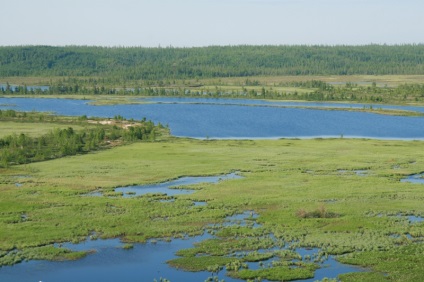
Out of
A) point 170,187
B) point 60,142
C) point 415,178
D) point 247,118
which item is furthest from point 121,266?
point 247,118

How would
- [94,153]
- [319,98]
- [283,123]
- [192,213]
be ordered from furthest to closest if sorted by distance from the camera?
[319,98]
[283,123]
[94,153]
[192,213]

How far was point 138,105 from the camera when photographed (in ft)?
566

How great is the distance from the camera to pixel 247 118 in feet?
458

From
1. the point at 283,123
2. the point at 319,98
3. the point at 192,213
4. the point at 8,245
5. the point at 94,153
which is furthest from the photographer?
the point at 319,98

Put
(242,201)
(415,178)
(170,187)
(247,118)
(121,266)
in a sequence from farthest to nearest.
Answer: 1. (247,118)
2. (415,178)
3. (170,187)
4. (242,201)
5. (121,266)

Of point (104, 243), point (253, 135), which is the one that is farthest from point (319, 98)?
point (104, 243)

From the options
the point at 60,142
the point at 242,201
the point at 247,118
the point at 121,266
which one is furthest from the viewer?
the point at 247,118

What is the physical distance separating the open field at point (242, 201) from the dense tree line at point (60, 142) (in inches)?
121

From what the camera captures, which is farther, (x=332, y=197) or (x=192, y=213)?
(x=332, y=197)

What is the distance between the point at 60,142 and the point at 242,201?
4097cm

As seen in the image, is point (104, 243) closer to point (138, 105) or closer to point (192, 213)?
point (192, 213)

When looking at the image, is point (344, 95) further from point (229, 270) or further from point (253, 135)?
point (229, 270)

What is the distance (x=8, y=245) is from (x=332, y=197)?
27084 millimetres

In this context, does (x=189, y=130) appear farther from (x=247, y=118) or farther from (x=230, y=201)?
(x=230, y=201)
